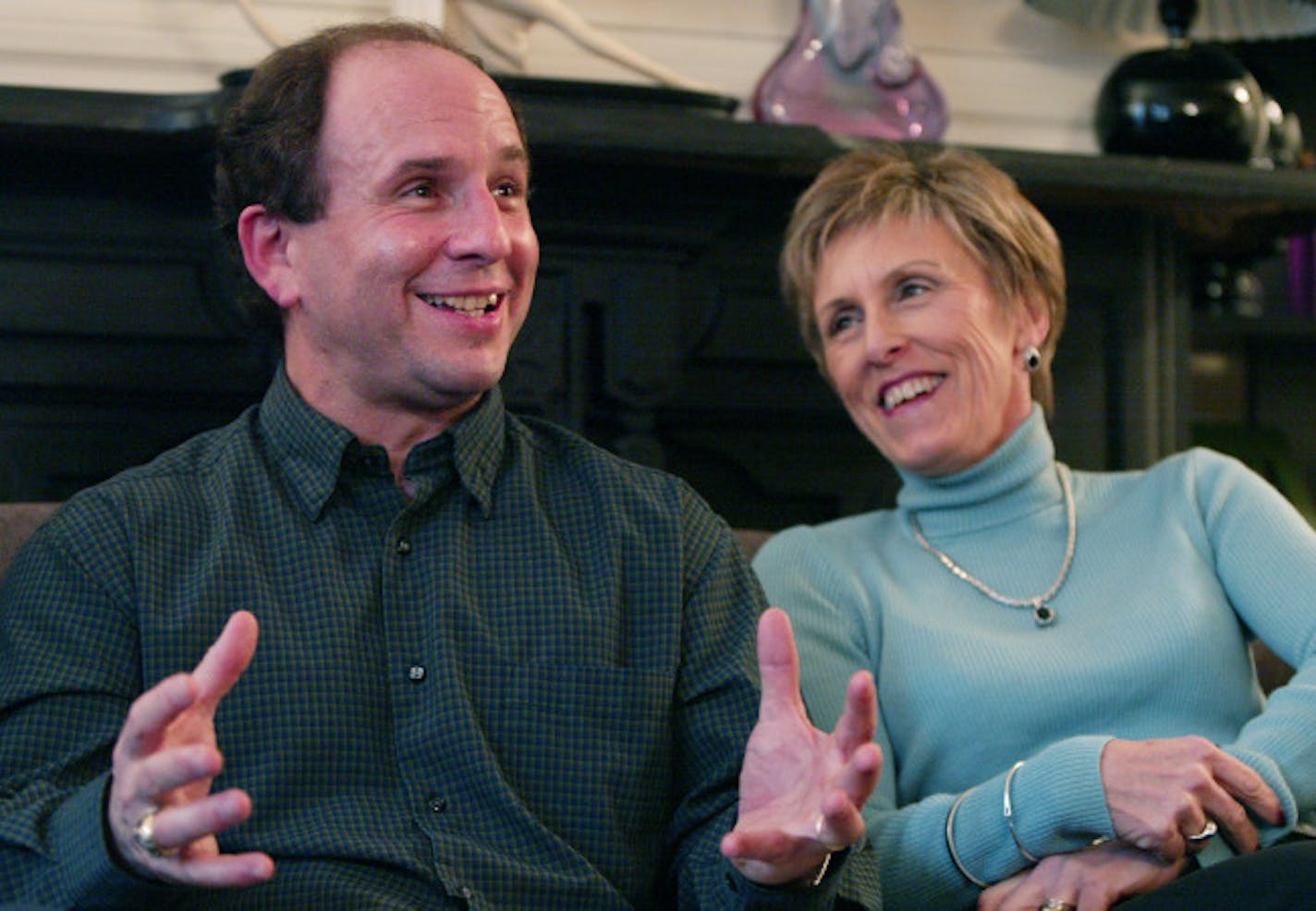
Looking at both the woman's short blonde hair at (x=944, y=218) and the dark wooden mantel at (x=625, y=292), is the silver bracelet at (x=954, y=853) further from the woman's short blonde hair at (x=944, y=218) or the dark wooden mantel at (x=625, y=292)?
the dark wooden mantel at (x=625, y=292)

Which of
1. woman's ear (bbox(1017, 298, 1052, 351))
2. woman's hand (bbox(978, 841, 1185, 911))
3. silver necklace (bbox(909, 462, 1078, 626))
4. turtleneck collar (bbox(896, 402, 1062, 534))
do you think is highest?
woman's ear (bbox(1017, 298, 1052, 351))

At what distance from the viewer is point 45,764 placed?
4.25 ft

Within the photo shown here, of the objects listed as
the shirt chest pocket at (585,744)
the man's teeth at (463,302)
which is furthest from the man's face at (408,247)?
the shirt chest pocket at (585,744)

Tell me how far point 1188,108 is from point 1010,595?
857mm

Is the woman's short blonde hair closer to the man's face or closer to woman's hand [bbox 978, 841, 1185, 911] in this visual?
the man's face

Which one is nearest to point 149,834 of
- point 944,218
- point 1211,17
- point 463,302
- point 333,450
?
point 333,450

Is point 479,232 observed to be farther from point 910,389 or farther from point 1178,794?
point 1178,794

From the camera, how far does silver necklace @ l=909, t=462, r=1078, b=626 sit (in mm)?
1726

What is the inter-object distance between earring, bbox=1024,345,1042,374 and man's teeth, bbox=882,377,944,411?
121 millimetres

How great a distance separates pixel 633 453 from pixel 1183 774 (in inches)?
32.8

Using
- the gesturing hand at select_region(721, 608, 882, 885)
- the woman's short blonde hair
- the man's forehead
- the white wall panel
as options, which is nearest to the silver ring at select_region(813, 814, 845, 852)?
the gesturing hand at select_region(721, 608, 882, 885)

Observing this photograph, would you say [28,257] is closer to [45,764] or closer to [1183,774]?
[45,764]

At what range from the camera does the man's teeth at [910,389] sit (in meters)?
1.79

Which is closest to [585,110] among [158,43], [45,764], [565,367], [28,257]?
[565,367]
